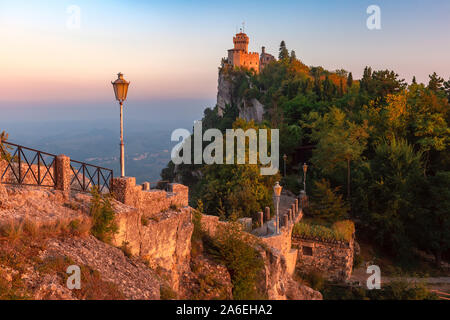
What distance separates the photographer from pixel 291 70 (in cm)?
6662

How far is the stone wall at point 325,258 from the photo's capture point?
21.6m

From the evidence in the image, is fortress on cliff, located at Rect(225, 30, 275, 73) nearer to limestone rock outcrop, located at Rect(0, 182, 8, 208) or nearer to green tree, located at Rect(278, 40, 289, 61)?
green tree, located at Rect(278, 40, 289, 61)

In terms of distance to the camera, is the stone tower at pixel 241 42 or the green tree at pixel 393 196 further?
the stone tower at pixel 241 42

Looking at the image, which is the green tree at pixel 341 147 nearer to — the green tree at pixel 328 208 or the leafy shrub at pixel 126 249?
the green tree at pixel 328 208

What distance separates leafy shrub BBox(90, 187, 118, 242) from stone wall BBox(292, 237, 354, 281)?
52.9 ft

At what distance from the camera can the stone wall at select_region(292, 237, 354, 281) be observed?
2162 cm

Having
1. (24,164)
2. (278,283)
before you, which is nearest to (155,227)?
(24,164)

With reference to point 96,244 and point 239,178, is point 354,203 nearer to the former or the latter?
point 239,178

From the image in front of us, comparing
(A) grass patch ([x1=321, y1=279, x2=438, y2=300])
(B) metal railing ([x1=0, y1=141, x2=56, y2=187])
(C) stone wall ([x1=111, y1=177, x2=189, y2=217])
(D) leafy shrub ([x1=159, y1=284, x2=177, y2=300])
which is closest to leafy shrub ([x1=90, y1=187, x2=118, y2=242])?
(C) stone wall ([x1=111, y1=177, x2=189, y2=217])

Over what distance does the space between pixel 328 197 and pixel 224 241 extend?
15.2 metres

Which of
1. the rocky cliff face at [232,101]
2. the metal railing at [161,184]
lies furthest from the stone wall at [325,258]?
the rocky cliff face at [232,101]

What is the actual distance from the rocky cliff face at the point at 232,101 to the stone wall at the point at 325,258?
41065 mm

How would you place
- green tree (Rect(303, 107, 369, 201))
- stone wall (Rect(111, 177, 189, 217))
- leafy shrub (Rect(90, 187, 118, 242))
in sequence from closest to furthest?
leafy shrub (Rect(90, 187, 118, 242))
stone wall (Rect(111, 177, 189, 217))
green tree (Rect(303, 107, 369, 201))
